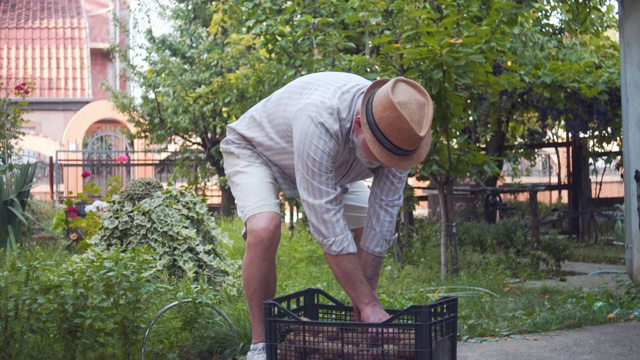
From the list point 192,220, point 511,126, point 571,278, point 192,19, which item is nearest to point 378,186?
point 192,220

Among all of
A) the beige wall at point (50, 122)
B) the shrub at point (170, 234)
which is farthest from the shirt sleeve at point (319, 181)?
the beige wall at point (50, 122)

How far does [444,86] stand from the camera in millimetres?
6371

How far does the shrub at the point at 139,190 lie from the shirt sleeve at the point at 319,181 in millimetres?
4177

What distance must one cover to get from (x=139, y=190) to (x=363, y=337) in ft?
17.4

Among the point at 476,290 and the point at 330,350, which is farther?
the point at 476,290

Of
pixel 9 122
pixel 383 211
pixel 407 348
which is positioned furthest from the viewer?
pixel 9 122

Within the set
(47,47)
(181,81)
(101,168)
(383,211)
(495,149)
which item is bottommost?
(383,211)

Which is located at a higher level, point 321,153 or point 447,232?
point 321,153

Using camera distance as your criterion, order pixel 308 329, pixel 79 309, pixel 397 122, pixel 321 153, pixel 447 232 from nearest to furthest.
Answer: pixel 308 329 < pixel 397 122 < pixel 321 153 < pixel 79 309 < pixel 447 232

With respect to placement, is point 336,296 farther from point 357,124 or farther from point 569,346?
point 357,124

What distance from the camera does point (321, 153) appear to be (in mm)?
3279

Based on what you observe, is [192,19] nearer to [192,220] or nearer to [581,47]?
[581,47]

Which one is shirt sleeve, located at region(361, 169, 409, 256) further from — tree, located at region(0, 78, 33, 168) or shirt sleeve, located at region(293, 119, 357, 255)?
tree, located at region(0, 78, 33, 168)

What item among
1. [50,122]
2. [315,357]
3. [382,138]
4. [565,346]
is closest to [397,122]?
[382,138]
